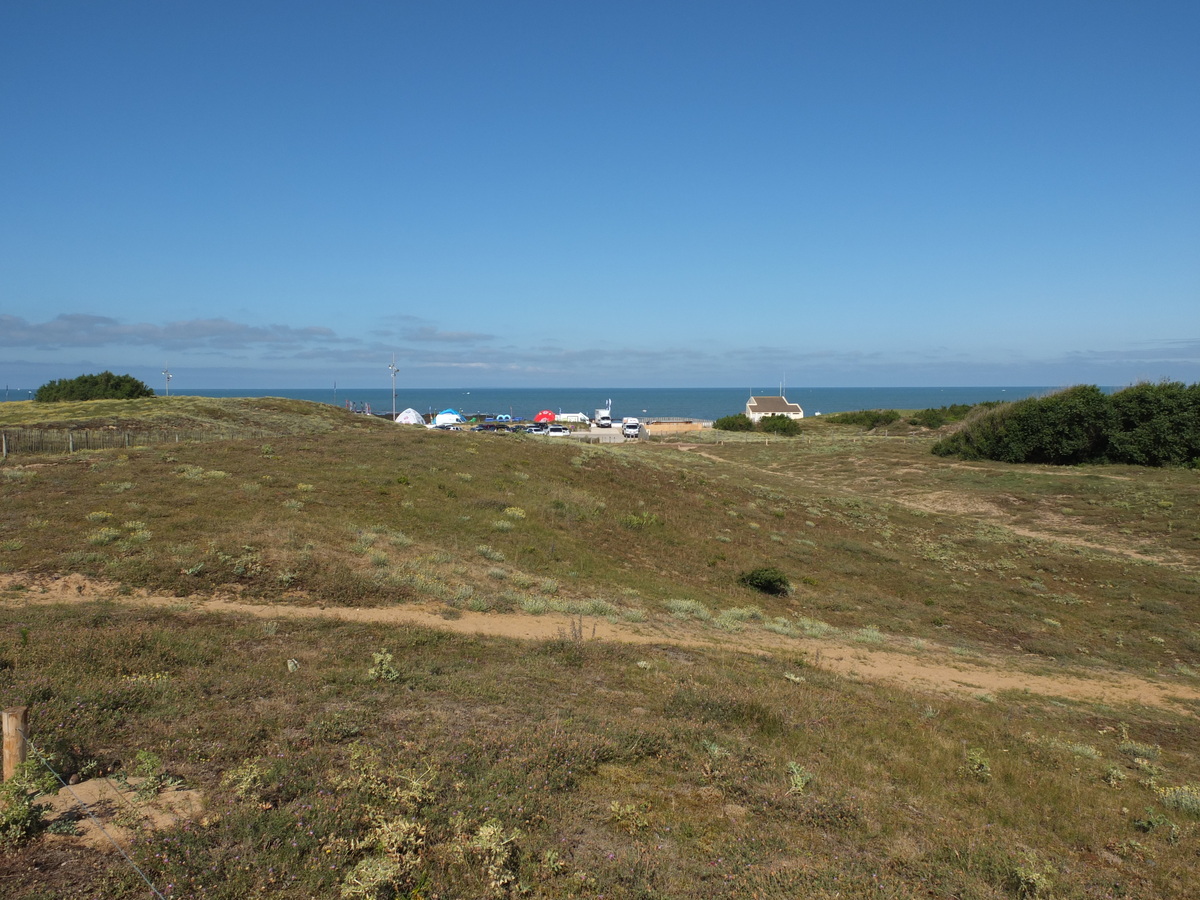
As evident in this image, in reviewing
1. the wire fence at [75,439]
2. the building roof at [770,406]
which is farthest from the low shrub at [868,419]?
the wire fence at [75,439]

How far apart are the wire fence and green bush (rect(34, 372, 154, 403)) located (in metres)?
32.0

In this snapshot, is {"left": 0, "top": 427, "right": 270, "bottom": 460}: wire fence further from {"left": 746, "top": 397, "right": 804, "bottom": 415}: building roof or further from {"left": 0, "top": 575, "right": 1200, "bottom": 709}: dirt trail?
{"left": 746, "top": 397, "right": 804, "bottom": 415}: building roof

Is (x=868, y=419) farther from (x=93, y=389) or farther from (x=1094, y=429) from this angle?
(x=93, y=389)

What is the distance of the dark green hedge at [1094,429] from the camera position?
47.2m

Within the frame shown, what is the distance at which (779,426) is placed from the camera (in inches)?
3750

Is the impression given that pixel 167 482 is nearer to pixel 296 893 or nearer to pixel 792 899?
pixel 296 893

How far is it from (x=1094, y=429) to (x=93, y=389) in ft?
275

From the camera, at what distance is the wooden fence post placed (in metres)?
5.70

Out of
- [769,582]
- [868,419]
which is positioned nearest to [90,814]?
[769,582]

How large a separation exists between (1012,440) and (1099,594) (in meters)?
34.7

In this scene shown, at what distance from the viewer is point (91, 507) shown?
17391mm

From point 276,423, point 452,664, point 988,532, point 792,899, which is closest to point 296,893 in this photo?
point 792,899

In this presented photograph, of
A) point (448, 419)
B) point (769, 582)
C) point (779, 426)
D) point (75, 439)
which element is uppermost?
point (75, 439)

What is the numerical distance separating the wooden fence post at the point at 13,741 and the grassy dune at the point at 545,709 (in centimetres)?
63
